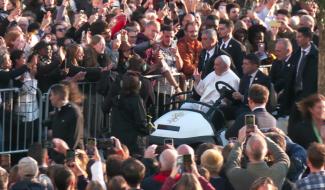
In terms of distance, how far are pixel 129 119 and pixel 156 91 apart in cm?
208

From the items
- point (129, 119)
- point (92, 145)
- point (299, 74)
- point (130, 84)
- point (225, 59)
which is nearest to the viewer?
point (92, 145)

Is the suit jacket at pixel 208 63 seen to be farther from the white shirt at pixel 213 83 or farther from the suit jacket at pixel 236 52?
the white shirt at pixel 213 83

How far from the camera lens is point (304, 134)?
1625 cm

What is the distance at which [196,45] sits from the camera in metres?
21.4

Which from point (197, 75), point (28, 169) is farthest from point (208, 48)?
point (28, 169)

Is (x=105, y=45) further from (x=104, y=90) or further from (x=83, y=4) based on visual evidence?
(x=83, y=4)

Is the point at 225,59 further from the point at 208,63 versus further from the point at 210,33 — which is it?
the point at 210,33

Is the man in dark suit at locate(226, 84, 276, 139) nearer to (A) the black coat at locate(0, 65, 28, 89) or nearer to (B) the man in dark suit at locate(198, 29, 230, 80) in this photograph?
(A) the black coat at locate(0, 65, 28, 89)

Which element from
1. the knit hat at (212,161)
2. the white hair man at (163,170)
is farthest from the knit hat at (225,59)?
the white hair man at (163,170)

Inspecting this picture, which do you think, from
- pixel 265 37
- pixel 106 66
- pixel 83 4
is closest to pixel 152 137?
pixel 106 66

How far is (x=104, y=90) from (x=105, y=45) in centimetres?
139

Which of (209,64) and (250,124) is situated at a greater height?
(209,64)

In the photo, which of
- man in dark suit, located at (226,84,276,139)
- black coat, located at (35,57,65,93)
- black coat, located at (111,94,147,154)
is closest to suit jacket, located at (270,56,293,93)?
black coat, located at (111,94,147,154)

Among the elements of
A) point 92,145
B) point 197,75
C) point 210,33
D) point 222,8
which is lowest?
point 92,145
